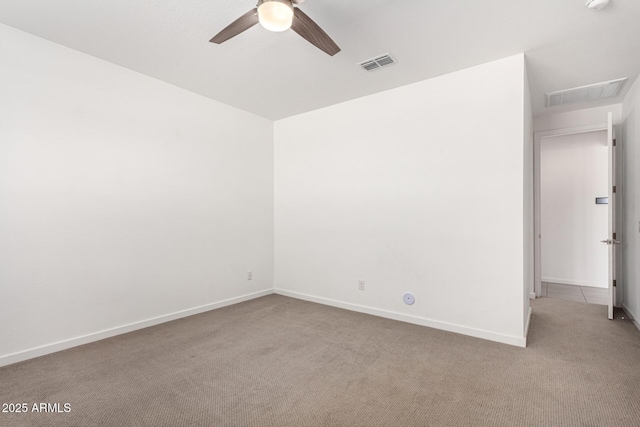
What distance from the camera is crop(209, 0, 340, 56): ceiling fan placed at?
179 cm

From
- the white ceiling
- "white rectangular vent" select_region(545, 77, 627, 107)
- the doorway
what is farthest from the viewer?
the doorway

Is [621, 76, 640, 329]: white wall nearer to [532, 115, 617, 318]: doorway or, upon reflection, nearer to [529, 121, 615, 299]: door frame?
[529, 121, 615, 299]: door frame

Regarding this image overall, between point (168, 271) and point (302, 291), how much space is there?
1.86 metres

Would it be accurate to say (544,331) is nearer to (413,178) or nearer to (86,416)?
(413,178)

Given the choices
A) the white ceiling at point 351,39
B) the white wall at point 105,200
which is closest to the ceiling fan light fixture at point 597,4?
the white ceiling at point 351,39

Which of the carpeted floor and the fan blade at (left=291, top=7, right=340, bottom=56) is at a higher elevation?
the fan blade at (left=291, top=7, right=340, bottom=56)

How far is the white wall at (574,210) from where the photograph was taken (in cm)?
531

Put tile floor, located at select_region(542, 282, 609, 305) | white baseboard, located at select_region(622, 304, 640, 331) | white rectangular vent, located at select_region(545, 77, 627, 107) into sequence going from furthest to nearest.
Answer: tile floor, located at select_region(542, 282, 609, 305)
white rectangular vent, located at select_region(545, 77, 627, 107)
white baseboard, located at select_region(622, 304, 640, 331)

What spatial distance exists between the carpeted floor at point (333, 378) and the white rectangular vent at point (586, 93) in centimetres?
272

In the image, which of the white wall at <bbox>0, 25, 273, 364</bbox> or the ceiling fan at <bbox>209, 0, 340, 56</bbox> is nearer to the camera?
the ceiling fan at <bbox>209, 0, 340, 56</bbox>

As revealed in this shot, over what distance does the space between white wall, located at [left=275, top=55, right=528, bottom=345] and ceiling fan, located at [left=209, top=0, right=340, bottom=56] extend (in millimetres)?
1720

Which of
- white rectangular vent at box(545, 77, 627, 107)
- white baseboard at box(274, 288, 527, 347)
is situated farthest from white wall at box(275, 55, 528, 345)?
white rectangular vent at box(545, 77, 627, 107)

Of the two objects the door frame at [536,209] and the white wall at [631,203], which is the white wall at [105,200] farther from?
the white wall at [631,203]

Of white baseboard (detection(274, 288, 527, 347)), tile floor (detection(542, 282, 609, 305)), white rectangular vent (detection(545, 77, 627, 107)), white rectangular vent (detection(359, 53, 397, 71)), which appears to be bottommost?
tile floor (detection(542, 282, 609, 305))
